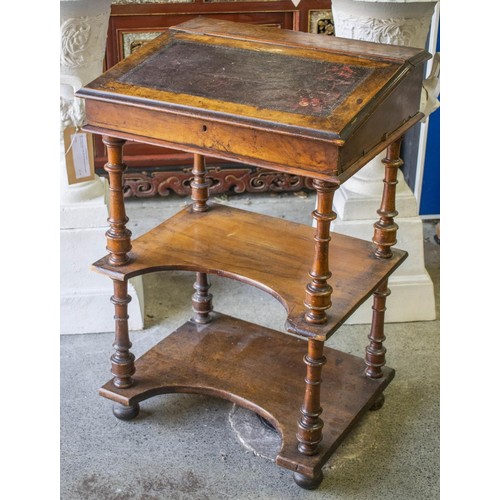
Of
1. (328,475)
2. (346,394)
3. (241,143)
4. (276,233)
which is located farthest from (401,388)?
(241,143)

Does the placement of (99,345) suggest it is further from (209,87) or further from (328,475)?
(209,87)

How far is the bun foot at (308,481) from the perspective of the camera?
272 cm

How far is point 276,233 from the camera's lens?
300 cm

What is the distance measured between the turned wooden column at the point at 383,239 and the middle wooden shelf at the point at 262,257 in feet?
0.19

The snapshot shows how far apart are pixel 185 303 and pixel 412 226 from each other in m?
0.97

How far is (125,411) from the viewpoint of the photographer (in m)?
3.02

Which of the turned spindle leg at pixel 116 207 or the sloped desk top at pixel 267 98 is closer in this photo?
the sloped desk top at pixel 267 98

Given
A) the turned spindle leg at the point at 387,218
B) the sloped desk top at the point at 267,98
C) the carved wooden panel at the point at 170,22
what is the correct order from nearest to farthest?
the sloped desk top at the point at 267,98 → the turned spindle leg at the point at 387,218 → the carved wooden panel at the point at 170,22

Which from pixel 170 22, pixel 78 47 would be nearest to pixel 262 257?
pixel 78 47

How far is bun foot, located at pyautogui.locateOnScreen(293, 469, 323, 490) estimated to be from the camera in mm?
2717

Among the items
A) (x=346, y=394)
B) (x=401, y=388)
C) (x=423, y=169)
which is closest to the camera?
(x=346, y=394)

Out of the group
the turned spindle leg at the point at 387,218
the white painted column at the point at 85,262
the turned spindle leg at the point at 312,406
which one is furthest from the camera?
the white painted column at the point at 85,262

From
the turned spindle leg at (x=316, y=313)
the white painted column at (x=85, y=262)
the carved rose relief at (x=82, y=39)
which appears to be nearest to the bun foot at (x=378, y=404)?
the turned spindle leg at (x=316, y=313)

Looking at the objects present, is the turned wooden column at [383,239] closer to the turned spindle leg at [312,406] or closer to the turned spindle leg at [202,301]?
the turned spindle leg at [312,406]
